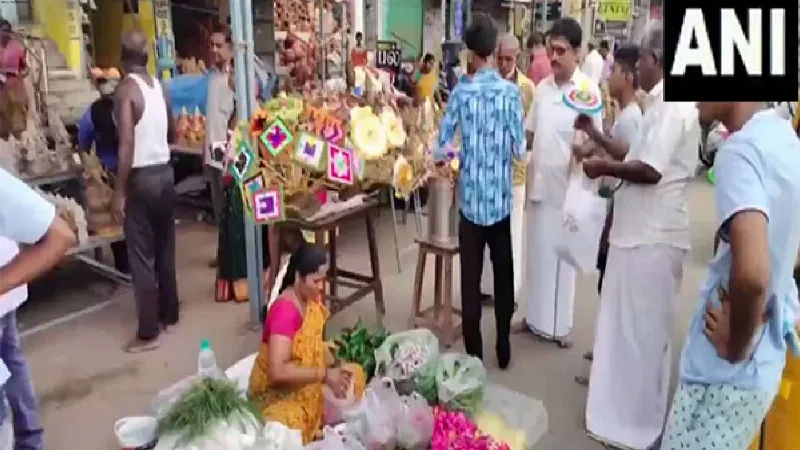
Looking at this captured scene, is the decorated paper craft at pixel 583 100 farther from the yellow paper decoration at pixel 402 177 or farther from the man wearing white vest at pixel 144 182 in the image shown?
the man wearing white vest at pixel 144 182

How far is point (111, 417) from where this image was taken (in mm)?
3352

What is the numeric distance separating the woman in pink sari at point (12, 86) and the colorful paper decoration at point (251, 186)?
1.88 metres

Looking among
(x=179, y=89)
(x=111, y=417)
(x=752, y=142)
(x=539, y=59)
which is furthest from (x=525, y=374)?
(x=179, y=89)

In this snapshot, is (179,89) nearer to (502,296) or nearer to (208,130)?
(208,130)

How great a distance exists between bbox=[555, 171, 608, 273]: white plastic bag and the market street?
2.16 ft

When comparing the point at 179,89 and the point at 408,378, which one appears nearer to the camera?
the point at 408,378

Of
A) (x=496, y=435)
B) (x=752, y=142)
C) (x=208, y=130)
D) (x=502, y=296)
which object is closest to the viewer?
(x=752, y=142)

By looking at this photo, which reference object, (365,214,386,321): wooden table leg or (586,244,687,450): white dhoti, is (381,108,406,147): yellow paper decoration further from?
(586,244,687,450): white dhoti

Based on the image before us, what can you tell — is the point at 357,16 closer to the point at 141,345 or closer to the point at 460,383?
the point at 141,345

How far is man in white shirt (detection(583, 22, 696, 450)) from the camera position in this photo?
274cm

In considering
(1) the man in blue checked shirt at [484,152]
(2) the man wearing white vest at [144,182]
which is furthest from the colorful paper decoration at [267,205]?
(1) the man in blue checked shirt at [484,152]

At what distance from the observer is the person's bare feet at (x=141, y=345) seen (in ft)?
13.2

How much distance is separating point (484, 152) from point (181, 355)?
6.31 ft

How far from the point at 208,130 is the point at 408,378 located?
2.85 metres
